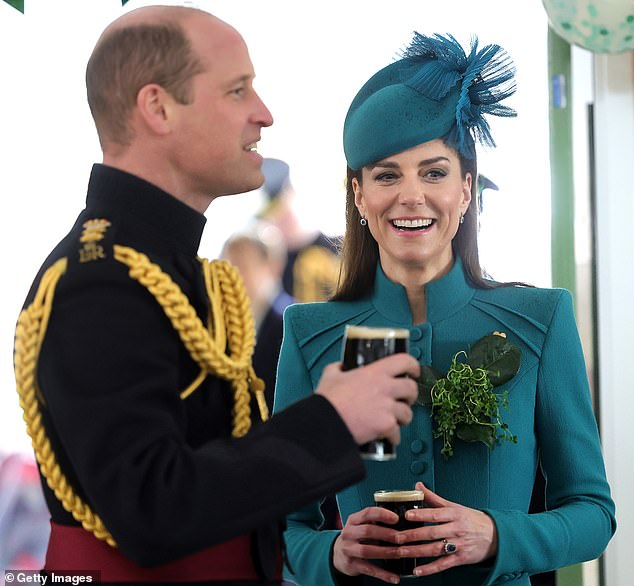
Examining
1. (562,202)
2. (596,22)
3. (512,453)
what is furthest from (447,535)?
(562,202)

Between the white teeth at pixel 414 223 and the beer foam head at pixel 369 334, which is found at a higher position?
the white teeth at pixel 414 223

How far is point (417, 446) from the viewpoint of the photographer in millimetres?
1927

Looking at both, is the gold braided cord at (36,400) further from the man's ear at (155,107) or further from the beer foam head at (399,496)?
the beer foam head at (399,496)

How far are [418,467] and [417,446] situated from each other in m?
0.04

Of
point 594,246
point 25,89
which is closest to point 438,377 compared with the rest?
point 594,246

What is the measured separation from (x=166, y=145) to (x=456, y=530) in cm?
85

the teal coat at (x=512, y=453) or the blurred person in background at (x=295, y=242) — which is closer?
the teal coat at (x=512, y=453)

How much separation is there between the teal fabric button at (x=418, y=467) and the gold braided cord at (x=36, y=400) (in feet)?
2.61

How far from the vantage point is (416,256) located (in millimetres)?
1994

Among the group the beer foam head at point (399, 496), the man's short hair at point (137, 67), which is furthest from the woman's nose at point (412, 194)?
the man's short hair at point (137, 67)

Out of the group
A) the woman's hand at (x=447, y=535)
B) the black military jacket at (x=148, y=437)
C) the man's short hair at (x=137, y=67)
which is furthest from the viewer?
the woman's hand at (x=447, y=535)

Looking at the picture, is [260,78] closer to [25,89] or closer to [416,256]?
[25,89]

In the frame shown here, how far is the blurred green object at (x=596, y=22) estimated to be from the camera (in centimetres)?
303

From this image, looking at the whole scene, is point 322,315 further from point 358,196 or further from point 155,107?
point 155,107
